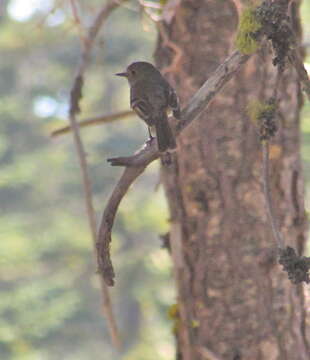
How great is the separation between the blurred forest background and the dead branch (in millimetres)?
17201

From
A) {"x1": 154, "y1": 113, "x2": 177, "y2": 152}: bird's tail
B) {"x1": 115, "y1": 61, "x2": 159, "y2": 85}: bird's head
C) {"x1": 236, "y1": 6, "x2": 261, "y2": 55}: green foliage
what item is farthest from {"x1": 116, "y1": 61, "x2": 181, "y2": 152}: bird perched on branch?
{"x1": 236, "y1": 6, "x2": 261, "y2": 55}: green foliage

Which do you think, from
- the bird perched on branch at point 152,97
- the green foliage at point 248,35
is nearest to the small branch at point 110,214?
the green foliage at point 248,35

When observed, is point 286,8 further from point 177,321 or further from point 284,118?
point 177,321

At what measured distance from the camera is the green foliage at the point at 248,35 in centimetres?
269

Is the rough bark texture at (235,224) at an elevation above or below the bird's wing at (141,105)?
below

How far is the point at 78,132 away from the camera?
4562 mm

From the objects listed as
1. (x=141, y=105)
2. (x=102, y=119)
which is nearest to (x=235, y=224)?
(x=141, y=105)

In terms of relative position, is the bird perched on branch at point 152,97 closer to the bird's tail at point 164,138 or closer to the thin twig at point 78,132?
the bird's tail at point 164,138

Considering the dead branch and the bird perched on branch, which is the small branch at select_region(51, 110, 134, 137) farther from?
the dead branch

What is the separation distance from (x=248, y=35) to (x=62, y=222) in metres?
25.8

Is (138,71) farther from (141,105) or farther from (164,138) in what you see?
(164,138)

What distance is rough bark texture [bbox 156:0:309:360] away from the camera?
13.6ft

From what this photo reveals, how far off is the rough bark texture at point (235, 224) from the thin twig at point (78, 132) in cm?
31

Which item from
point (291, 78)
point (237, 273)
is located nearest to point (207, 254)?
point (237, 273)
